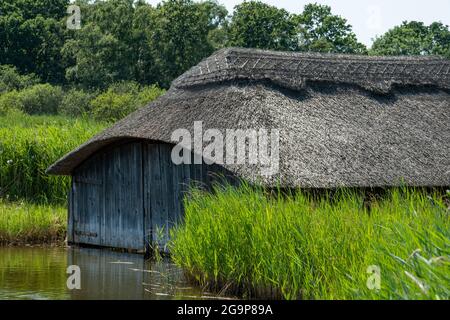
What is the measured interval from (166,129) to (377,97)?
4.41 metres

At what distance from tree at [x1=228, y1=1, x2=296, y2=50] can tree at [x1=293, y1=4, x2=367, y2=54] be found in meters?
1.95

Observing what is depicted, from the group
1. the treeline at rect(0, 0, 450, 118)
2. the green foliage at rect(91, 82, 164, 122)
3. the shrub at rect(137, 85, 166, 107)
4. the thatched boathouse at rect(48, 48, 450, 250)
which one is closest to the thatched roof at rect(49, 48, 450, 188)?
the thatched boathouse at rect(48, 48, 450, 250)

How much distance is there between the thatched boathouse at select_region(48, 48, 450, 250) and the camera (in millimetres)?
14044

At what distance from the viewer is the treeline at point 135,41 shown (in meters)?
39.2

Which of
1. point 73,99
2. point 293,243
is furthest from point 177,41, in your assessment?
point 293,243

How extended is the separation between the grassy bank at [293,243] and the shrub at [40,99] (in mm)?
25645

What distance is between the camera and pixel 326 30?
1742 inches

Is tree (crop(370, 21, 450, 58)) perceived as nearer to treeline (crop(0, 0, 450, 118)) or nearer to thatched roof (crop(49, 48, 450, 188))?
treeline (crop(0, 0, 450, 118))

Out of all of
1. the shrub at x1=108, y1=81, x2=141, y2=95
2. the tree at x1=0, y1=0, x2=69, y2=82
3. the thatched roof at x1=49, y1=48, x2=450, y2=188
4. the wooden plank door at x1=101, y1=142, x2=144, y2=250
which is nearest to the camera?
the thatched roof at x1=49, y1=48, x2=450, y2=188

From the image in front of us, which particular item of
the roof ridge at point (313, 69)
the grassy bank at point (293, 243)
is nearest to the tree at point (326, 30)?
the roof ridge at point (313, 69)

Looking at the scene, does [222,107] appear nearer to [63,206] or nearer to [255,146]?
[255,146]

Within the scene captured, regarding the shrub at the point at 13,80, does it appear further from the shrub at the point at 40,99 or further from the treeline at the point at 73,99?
the shrub at the point at 40,99

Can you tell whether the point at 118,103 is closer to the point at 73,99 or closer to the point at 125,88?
the point at 125,88

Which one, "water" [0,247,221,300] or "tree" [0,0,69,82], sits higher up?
"tree" [0,0,69,82]
